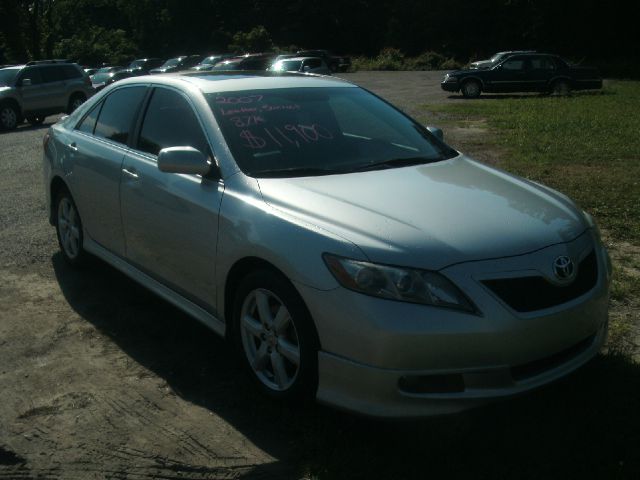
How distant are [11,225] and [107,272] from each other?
2.27 meters

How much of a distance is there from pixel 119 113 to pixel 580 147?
331 inches

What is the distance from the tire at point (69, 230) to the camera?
5891 millimetres

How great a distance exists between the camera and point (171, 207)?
14.3ft

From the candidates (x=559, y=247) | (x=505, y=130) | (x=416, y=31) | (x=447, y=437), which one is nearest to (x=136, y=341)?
(x=447, y=437)

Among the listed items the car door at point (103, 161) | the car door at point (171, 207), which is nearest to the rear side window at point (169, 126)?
the car door at point (171, 207)

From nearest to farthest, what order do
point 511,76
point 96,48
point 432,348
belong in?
1. point 432,348
2. point 511,76
3. point 96,48

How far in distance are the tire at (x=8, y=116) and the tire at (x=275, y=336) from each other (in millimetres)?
18596

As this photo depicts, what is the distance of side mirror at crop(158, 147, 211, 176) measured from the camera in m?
4.07

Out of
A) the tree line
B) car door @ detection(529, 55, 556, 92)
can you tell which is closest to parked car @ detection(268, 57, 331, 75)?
car door @ detection(529, 55, 556, 92)

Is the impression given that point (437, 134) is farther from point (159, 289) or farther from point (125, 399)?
point (125, 399)

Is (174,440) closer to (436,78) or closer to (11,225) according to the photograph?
(11,225)

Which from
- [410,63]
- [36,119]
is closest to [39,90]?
[36,119]

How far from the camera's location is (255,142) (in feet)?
14.1

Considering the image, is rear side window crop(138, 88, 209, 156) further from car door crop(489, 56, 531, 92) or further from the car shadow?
car door crop(489, 56, 531, 92)
